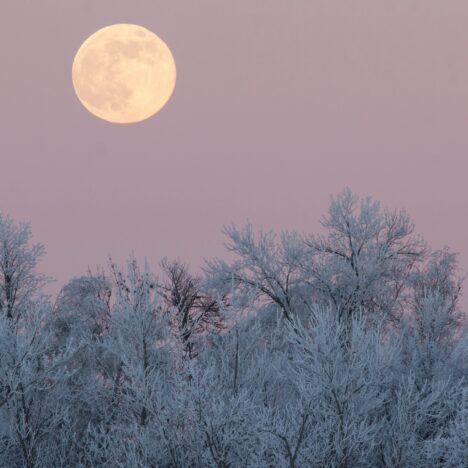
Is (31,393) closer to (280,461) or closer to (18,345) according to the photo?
(18,345)

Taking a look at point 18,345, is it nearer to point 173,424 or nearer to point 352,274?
point 173,424

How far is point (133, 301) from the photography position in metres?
19.8

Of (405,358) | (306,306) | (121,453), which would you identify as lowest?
(121,453)

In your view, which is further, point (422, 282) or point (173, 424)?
point (422, 282)

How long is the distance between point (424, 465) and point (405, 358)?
213 inches

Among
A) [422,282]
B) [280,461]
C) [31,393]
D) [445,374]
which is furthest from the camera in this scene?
[422,282]

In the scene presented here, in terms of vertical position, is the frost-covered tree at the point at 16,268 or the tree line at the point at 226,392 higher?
the frost-covered tree at the point at 16,268

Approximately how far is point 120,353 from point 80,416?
5460 millimetres

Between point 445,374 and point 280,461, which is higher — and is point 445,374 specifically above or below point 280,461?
above

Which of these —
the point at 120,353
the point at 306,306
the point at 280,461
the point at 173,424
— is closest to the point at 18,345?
the point at 120,353

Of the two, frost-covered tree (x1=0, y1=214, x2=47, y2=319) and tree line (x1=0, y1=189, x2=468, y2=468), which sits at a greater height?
frost-covered tree (x1=0, y1=214, x2=47, y2=319)

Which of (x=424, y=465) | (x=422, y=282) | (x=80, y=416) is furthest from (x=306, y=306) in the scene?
(x=424, y=465)

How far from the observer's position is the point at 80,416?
24.3 m

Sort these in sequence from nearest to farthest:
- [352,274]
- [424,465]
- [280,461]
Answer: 1. [280,461]
2. [424,465]
3. [352,274]
